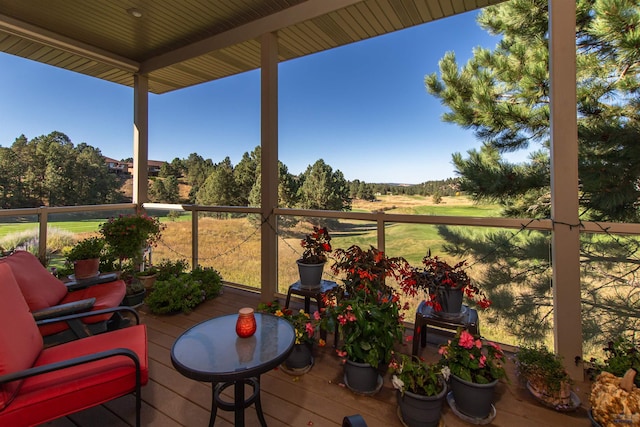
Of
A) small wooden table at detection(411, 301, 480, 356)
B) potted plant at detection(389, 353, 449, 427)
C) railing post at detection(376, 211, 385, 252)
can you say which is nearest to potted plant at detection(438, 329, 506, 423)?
potted plant at detection(389, 353, 449, 427)

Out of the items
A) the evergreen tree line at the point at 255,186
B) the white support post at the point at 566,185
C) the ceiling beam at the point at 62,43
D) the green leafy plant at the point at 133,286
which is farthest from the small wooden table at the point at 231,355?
the evergreen tree line at the point at 255,186

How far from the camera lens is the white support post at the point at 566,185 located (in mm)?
2102

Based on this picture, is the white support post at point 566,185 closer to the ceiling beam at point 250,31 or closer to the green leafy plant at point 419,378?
the green leafy plant at point 419,378

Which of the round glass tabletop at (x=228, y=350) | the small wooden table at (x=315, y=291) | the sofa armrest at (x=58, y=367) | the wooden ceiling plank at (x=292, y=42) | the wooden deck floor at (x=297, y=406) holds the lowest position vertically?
the wooden deck floor at (x=297, y=406)

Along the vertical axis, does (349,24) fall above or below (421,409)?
above

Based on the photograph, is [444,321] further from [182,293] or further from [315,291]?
[182,293]

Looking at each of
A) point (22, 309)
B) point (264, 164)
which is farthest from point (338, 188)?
point (22, 309)

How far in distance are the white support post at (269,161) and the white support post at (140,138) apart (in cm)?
254

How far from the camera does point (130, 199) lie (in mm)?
4961

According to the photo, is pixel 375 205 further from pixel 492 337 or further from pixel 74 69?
pixel 74 69

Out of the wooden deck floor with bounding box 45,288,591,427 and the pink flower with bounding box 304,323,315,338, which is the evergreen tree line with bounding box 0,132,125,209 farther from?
the pink flower with bounding box 304,323,315,338

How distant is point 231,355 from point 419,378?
110cm

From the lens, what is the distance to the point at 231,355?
1423 mm

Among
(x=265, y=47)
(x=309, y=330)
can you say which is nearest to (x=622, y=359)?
(x=309, y=330)
